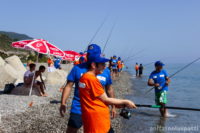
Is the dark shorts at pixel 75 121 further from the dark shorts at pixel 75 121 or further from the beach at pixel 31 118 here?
the beach at pixel 31 118

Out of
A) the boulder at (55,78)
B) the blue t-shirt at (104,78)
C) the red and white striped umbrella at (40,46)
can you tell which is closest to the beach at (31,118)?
the red and white striped umbrella at (40,46)

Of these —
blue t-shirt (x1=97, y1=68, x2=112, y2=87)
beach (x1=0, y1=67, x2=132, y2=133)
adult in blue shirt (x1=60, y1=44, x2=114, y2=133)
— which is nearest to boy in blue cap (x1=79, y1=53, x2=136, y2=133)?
adult in blue shirt (x1=60, y1=44, x2=114, y2=133)

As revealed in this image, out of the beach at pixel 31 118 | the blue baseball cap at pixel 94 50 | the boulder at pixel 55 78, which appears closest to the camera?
the blue baseball cap at pixel 94 50

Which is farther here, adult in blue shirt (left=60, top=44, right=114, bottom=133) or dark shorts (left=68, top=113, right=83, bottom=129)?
dark shorts (left=68, top=113, right=83, bottom=129)

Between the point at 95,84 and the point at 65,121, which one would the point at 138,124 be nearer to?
the point at 65,121

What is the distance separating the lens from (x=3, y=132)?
6.68 meters

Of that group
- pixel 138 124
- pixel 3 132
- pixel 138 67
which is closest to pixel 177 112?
pixel 138 124

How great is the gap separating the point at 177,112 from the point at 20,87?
6.06m

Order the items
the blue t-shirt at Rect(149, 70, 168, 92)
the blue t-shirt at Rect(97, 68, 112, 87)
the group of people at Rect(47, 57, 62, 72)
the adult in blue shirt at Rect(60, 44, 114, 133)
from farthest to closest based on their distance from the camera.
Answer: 1. the group of people at Rect(47, 57, 62, 72)
2. the blue t-shirt at Rect(149, 70, 168, 92)
3. the blue t-shirt at Rect(97, 68, 112, 87)
4. the adult in blue shirt at Rect(60, 44, 114, 133)

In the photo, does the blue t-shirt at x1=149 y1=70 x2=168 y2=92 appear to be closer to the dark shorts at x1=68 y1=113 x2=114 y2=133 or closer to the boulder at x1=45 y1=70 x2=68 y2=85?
the dark shorts at x1=68 y1=113 x2=114 y2=133

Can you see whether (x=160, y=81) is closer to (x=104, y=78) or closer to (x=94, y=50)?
(x=104, y=78)

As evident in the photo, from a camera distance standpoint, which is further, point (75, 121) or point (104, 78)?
point (104, 78)

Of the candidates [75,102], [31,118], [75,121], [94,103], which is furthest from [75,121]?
[31,118]

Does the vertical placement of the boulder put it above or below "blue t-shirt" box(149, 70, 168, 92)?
above
